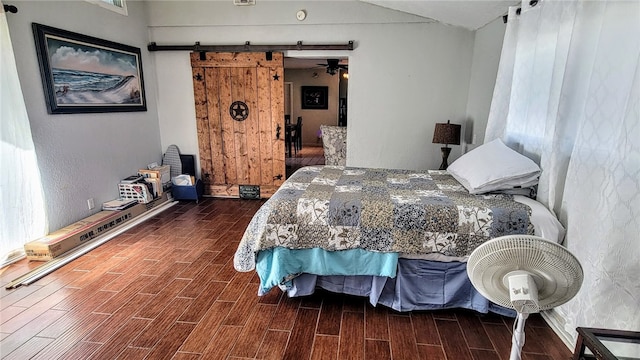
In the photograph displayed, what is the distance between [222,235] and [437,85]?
10.4 ft

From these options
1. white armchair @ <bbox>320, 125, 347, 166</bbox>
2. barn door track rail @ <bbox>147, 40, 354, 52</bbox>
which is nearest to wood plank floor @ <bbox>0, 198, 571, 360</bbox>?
white armchair @ <bbox>320, 125, 347, 166</bbox>

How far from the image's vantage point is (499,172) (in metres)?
2.26

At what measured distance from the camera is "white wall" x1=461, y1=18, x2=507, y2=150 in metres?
3.30

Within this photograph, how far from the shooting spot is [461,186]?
2543mm

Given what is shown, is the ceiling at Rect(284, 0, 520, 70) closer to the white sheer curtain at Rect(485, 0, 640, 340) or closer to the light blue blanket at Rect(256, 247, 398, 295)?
the white sheer curtain at Rect(485, 0, 640, 340)

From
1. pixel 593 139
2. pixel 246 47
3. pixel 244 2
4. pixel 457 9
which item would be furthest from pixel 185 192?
pixel 593 139

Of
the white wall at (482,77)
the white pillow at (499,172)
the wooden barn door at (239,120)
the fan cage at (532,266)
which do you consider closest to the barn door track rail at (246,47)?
the wooden barn door at (239,120)

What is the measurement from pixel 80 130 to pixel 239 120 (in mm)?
1836

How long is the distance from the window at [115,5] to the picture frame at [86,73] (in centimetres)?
38

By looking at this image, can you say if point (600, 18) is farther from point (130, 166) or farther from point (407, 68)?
point (130, 166)

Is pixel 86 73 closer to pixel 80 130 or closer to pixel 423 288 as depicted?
pixel 80 130

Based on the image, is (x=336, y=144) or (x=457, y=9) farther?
(x=336, y=144)

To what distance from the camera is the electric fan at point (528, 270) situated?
1.01 metres

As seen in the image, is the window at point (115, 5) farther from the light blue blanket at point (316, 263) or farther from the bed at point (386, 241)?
the light blue blanket at point (316, 263)
